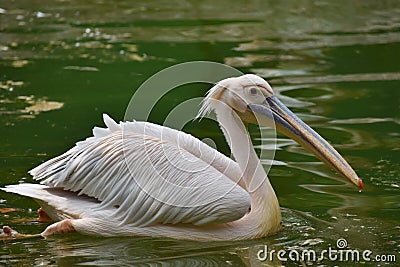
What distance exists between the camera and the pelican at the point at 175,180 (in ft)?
14.7

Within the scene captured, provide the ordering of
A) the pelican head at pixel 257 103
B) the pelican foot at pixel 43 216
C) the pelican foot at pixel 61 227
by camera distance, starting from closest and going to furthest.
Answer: the pelican foot at pixel 61 227, the pelican head at pixel 257 103, the pelican foot at pixel 43 216

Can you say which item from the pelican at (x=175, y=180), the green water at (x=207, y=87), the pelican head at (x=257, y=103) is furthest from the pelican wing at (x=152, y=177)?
the pelican head at (x=257, y=103)

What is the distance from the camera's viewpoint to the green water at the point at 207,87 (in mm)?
4527

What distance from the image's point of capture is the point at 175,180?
452 centimetres

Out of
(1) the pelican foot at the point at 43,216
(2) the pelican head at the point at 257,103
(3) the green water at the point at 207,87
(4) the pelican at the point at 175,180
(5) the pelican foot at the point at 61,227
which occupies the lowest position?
(3) the green water at the point at 207,87

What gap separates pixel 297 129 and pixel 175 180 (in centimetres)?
73

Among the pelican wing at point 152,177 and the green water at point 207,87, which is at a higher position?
the pelican wing at point 152,177

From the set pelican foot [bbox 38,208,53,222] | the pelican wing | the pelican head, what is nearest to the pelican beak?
the pelican head

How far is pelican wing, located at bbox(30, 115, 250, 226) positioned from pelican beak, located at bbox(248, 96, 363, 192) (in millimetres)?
328

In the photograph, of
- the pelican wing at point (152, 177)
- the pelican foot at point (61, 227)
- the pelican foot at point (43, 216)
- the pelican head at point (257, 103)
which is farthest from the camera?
the pelican foot at point (43, 216)

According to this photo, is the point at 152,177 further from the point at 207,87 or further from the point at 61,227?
the point at 207,87

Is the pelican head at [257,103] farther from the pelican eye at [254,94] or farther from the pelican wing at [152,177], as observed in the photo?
the pelican wing at [152,177]

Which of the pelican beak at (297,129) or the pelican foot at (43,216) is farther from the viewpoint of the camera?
the pelican foot at (43,216)

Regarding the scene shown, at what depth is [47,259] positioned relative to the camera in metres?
4.32
